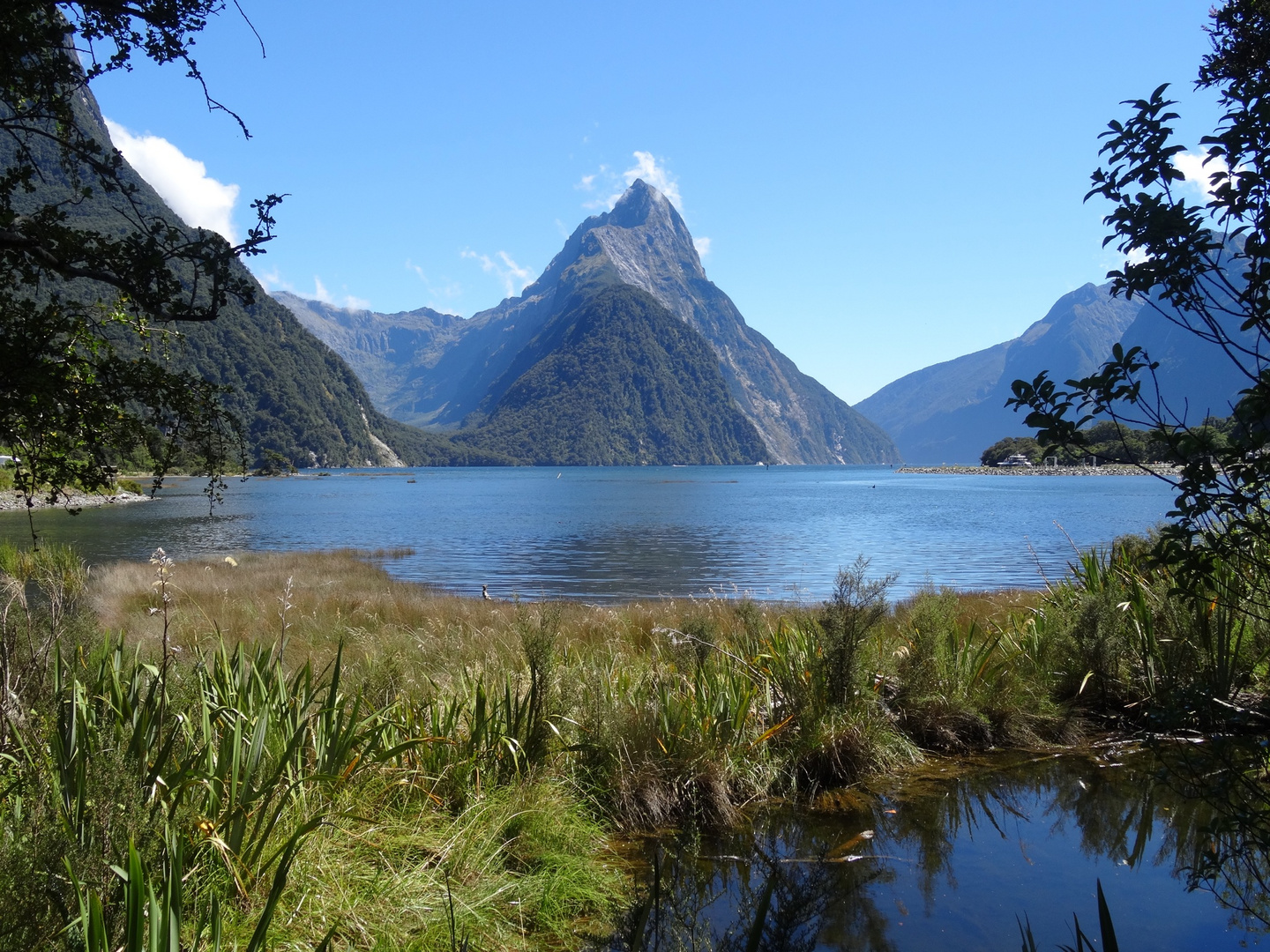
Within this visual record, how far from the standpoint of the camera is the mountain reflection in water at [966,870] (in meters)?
3.62

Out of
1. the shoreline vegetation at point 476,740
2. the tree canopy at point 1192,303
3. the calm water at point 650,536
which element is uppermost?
the tree canopy at point 1192,303

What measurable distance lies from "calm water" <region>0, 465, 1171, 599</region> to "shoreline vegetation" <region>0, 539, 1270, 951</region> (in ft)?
11.6

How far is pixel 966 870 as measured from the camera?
13.9ft

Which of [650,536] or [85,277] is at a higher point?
[85,277]

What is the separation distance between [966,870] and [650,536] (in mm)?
31963

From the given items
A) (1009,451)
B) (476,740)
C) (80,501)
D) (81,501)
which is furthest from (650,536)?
(1009,451)

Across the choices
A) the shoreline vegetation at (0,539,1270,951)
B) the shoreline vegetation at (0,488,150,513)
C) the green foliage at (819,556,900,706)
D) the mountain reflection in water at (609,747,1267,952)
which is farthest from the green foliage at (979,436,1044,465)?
the mountain reflection in water at (609,747,1267,952)

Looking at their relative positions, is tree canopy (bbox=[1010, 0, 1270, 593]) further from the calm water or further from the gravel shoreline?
the gravel shoreline

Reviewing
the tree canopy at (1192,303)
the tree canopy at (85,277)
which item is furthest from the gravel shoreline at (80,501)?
the tree canopy at (1192,303)

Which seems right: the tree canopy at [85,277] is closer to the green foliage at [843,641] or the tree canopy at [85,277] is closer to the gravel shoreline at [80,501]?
the green foliage at [843,641]

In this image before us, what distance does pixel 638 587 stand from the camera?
68.9 feet

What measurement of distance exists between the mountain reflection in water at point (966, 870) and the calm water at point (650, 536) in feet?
15.8

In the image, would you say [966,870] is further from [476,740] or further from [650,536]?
[650,536]

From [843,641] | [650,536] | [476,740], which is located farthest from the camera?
[650,536]
